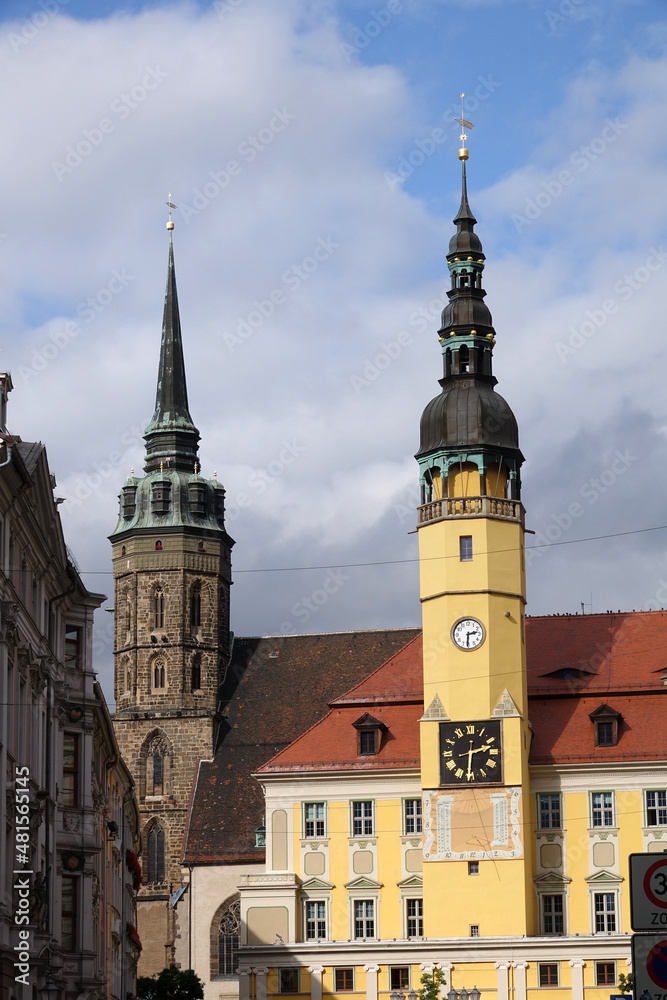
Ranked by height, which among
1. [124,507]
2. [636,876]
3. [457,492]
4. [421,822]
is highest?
[124,507]

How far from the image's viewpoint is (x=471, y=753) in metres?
66.1

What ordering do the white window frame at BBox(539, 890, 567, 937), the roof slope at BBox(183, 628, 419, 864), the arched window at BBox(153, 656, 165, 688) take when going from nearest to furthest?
the white window frame at BBox(539, 890, 567, 937)
the roof slope at BBox(183, 628, 419, 864)
the arched window at BBox(153, 656, 165, 688)

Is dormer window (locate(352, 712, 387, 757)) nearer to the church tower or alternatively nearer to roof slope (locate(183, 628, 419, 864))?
Result: the church tower

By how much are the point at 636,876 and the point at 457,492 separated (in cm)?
5625

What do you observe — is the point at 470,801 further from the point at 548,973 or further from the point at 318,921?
the point at 318,921

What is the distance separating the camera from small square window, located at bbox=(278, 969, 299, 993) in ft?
214

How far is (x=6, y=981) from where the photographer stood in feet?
115

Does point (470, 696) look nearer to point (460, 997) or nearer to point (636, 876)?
point (460, 997)

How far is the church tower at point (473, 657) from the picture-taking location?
6481cm

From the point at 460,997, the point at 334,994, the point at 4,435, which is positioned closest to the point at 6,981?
the point at 4,435

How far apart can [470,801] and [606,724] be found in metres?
6.37

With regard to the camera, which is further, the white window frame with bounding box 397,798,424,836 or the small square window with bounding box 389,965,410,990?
the white window frame with bounding box 397,798,424,836

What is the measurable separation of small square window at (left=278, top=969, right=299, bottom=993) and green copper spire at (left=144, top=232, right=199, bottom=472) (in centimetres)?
4420

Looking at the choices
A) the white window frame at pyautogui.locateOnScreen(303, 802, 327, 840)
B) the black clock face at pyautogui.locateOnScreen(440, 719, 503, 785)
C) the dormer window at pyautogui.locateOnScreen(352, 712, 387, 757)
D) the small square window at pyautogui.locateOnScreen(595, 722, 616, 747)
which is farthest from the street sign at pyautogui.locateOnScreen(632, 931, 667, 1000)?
the dormer window at pyautogui.locateOnScreen(352, 712, 387, 757)
